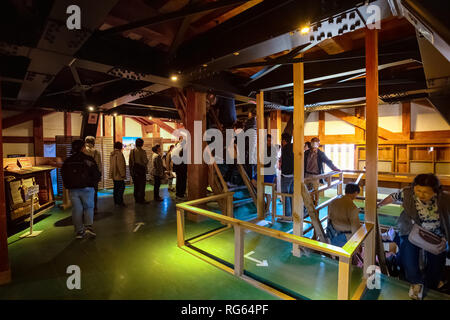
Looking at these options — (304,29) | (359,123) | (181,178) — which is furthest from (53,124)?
(359,123)

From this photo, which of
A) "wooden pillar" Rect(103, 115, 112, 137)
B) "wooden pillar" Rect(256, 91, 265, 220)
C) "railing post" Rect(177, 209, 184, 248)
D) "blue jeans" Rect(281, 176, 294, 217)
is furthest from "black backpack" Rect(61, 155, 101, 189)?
"wooden pillar" Rect(103, 115, 112, 137)

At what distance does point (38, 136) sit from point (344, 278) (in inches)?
458

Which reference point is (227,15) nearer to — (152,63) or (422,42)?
(152,63)

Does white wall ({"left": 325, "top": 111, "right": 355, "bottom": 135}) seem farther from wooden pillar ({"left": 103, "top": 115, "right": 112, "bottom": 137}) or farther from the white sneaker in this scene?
wooden pillar ({"left": 103, "top": 115, "right": 112, "bottom": 137})

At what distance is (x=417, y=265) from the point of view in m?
3.06

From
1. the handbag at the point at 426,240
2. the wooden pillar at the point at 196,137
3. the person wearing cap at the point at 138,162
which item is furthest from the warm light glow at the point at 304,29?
the person wearing cap at the point at 138,162

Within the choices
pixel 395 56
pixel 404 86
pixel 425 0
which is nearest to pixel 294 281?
pixel 425 0

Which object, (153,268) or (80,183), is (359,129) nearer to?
(153,268)

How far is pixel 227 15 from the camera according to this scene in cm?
325

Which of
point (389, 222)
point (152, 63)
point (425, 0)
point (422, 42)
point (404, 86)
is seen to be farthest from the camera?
point (389, 222)

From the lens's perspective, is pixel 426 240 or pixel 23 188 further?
pixel 23 188

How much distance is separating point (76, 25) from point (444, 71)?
17.2 ft

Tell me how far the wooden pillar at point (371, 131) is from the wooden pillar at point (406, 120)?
700cm
